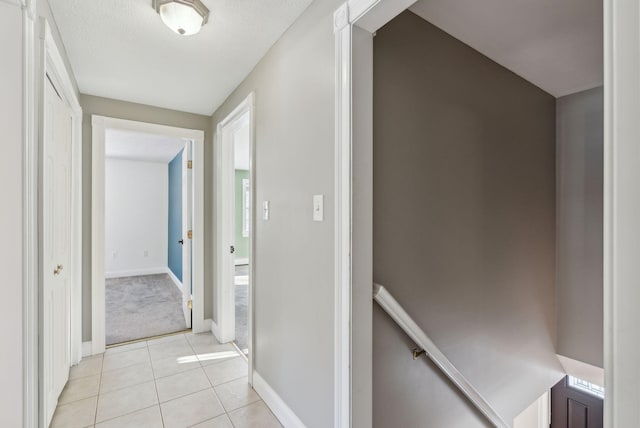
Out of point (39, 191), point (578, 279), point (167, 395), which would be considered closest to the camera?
point (39, 191)

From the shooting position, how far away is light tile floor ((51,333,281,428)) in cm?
178

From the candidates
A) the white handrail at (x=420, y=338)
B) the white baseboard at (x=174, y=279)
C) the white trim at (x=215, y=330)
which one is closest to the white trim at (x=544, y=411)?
the white handrail at (x=420, y=338)

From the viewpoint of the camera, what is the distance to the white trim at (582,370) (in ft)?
8.40

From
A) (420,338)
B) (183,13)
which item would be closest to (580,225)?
(420,338)

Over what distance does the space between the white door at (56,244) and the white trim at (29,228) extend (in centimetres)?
21

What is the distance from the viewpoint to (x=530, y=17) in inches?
65.2

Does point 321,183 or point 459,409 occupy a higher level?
point 321,183

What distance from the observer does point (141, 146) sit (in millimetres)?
4590

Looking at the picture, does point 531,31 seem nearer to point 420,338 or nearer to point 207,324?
point 420,338

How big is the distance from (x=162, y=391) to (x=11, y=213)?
1.58 metres

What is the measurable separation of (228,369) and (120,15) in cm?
247
